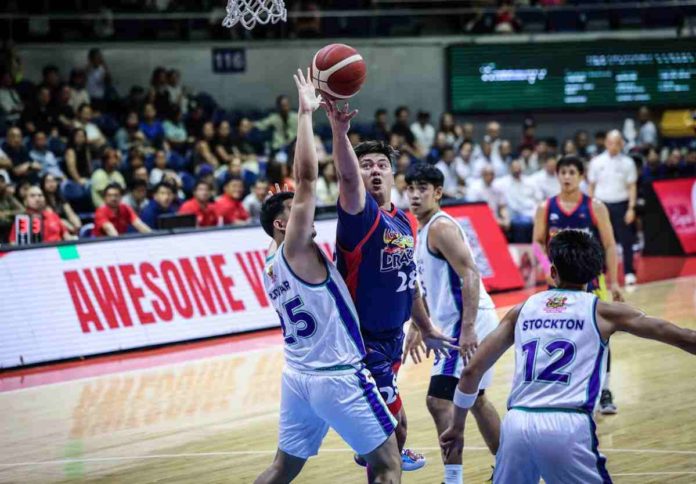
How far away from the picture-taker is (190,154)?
1800cm

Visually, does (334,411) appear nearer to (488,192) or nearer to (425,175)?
(425,175)

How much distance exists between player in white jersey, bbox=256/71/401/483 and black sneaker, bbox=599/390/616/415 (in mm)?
3784

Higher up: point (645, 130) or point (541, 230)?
point (541, 230)

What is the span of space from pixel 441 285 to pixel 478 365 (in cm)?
210

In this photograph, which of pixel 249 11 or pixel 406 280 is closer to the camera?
pixel 406 280

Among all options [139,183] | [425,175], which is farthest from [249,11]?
[139,183]

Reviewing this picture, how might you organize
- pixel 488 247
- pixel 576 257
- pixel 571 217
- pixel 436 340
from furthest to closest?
1. pixel 488 247
2. pixel 571 217
3. pixel 436 340
4. pixel 576 257

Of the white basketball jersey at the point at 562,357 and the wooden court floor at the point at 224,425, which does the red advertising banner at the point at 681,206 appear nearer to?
the wooden court floor at the point at 224,425

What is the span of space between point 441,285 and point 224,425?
2599 mm

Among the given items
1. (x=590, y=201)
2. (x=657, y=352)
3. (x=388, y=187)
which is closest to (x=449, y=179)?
(x=657, y=352)

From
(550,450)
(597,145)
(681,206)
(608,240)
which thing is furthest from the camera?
(597,145)

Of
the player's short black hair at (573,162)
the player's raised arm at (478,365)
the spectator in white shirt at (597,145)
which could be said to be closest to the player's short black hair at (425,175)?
the player's raised arm at (478,365)

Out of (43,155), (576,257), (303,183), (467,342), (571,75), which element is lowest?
(571,75)

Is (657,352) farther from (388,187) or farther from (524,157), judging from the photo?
(524,157)
